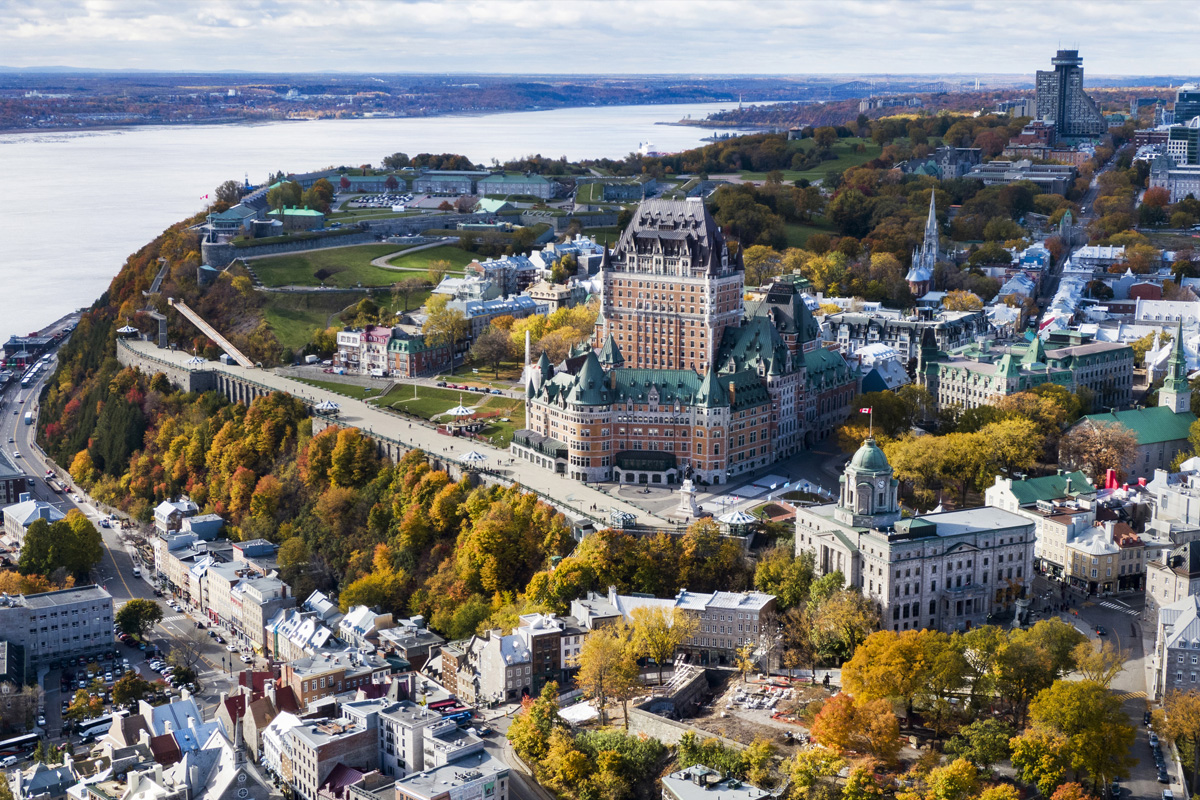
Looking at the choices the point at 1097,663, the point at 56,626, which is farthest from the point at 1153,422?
the point at 56,626

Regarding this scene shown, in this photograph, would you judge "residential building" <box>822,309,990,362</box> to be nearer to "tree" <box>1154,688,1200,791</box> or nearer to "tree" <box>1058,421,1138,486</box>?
"tree" <box>1058,421,1138,486</box>

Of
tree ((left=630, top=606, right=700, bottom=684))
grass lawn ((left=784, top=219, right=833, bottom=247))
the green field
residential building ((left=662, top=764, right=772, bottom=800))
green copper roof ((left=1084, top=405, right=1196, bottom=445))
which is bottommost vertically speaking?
residential building ((left=662, top=764, right=772, bottom=800))

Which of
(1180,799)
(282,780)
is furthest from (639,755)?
(1180,799)

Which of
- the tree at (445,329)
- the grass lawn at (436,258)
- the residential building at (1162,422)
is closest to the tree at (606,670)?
the residential building at (1162,422)

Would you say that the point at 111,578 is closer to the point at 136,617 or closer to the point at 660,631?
the point at 136,617

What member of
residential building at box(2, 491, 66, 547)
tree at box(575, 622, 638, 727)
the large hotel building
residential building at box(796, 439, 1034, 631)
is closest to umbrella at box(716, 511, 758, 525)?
residential building at box(796, 439, 1034, 631)

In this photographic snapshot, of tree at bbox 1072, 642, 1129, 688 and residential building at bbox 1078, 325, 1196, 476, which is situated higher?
residential building at bbox 1078, 325, 1196, 476
